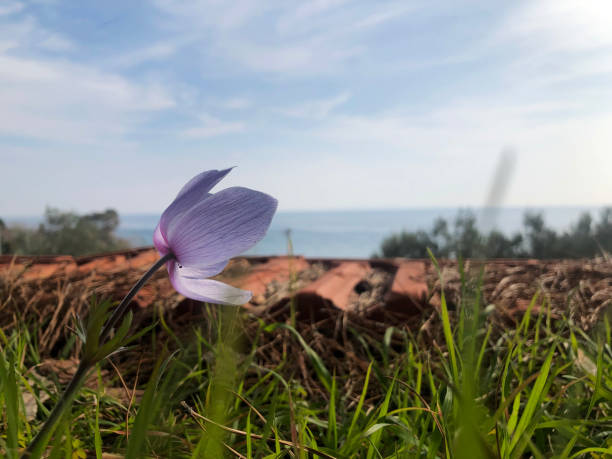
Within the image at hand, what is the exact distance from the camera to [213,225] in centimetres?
67

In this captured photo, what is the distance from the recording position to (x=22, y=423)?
3.83ft

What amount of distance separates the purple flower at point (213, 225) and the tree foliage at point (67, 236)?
12566 millimetres

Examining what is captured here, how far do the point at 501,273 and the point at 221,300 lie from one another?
105 inches

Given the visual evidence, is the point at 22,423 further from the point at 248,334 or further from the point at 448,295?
the point at 448,295

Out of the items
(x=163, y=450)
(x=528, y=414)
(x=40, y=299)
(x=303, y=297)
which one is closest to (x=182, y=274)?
(x=163, y=450)

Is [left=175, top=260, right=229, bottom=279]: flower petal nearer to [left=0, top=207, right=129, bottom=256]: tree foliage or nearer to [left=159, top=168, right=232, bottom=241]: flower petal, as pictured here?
[left=159, top=168, right=232, bottom=241]: flower petal

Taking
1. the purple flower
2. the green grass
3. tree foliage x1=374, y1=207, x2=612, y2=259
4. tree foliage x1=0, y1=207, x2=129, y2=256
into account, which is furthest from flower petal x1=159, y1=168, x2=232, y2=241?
tree foliage x1=0, y1=207, x2=129, y2=256

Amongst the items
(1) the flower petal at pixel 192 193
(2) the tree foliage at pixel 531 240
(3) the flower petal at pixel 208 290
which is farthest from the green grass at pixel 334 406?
(2) the tree foliage at pixel 531 240

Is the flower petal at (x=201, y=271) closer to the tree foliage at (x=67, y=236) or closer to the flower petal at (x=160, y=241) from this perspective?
the flower petal at (x=160, y=241)

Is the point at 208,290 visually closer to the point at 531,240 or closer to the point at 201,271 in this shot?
the point at 201,271

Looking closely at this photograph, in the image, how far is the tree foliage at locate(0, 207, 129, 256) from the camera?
12.4 metres

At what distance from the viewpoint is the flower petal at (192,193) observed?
0.66 m

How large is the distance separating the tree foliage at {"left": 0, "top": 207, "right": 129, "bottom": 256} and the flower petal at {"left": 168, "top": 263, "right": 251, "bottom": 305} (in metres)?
12.5

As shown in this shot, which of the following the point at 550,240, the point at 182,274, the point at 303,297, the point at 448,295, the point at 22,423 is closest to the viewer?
the point at 182,274
